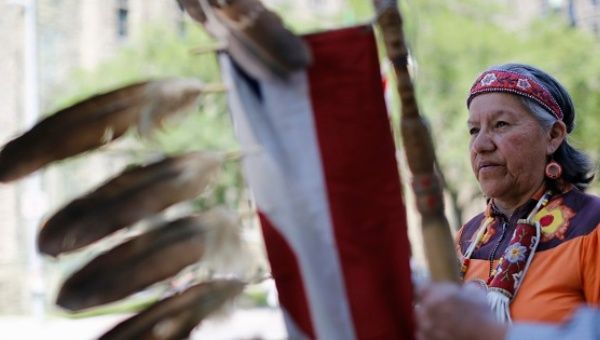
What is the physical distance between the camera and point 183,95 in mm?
1417

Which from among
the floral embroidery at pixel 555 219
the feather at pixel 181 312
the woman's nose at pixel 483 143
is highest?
the woman's nose at pixel 483 143

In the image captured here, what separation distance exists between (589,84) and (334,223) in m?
21.1

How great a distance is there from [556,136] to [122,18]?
97.8ft

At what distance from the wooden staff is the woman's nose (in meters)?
0.96

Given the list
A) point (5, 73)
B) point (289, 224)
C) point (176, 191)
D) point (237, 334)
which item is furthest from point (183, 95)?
point (5, 73)

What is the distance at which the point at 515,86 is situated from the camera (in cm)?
232

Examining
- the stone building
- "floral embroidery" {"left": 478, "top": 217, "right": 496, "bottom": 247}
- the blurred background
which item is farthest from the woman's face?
the stone building

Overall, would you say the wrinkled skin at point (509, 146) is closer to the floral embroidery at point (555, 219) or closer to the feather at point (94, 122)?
the floral embroidery at point (555, 219)

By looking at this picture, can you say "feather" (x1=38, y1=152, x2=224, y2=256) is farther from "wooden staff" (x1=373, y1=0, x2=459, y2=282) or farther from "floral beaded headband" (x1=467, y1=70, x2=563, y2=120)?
"floral beaded headband" (x1=467, y1=70, x2=563, y2=120)

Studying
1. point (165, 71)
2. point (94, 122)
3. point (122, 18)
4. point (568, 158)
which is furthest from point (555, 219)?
point (122, 18)

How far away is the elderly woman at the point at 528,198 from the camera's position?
6.89 ft

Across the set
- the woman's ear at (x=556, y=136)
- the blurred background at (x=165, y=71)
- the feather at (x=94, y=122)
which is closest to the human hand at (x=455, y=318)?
the feather at (x=94, y=122)

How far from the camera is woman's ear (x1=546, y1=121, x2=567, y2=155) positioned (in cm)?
240

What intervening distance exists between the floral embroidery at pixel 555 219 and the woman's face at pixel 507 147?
0.29 ft
